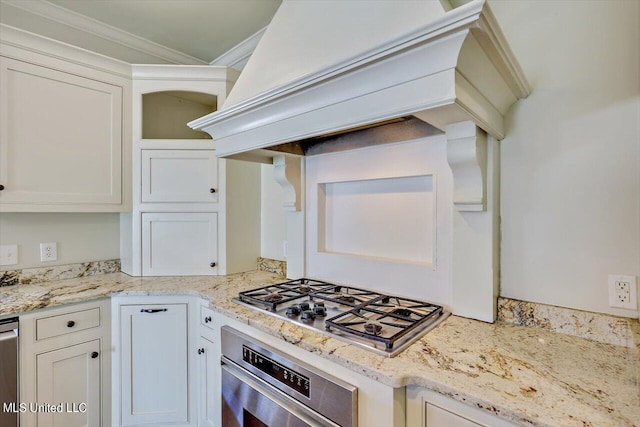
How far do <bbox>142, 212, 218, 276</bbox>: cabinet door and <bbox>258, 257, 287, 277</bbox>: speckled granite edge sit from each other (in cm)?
32

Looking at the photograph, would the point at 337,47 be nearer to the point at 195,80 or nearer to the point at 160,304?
the point at 195,80

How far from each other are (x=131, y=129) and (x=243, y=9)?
103cm

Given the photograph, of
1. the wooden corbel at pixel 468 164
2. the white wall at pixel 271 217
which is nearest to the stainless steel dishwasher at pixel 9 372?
the white wall at pixel 271 217

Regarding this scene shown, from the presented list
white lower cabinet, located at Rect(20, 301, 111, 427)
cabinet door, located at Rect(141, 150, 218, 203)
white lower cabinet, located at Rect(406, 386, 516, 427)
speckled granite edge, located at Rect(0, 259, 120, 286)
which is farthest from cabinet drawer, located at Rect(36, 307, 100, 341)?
white lower cabinet, located at Rect(406, 386, 516, 427)

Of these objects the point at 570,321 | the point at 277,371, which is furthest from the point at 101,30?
the point at 570,321

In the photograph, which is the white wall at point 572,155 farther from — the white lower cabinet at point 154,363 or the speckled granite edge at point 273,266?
the white lower cabinet at point 154,363

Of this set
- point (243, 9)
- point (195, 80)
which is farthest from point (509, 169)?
point (195, 80)

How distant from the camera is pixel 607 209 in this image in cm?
106

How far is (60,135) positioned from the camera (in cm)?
178

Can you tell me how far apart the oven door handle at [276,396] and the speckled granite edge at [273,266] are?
765 millimetres

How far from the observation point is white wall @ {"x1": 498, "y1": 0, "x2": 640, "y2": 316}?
1.03 m

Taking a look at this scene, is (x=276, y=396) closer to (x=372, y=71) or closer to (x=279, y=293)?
(x=279, y=293)

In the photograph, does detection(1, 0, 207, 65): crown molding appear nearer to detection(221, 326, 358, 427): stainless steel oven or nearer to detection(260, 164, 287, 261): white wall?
detection(260, 164, 287, 261): white wall

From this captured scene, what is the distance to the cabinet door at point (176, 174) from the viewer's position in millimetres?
2025
